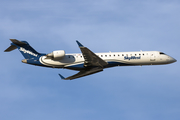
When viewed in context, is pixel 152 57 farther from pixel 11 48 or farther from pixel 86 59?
pixel 11 48

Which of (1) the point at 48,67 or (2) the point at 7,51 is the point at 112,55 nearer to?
(1) the point at 48,67

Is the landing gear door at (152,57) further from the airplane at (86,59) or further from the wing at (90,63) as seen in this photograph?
the wing at (90,63)

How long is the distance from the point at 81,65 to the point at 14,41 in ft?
32.3

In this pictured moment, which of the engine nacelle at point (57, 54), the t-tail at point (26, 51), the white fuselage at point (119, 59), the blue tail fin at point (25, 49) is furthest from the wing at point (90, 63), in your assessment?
the blue tail fin at point (25, 49)

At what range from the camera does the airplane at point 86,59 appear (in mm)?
38656

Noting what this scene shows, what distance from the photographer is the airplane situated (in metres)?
38.7

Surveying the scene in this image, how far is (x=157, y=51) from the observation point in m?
43.4

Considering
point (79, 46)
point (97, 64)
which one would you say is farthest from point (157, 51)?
point (79, 46)

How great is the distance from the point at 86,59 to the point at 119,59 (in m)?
5.41

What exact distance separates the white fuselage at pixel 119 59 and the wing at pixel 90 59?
1082 mm

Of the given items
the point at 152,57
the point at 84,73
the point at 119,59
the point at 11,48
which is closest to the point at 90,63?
the point at 84,73

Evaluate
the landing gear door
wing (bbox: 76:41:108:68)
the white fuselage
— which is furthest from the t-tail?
the landing gear door

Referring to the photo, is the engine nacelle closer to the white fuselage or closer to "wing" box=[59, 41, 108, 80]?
the white fuselage

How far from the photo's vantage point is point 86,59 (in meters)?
38.6
